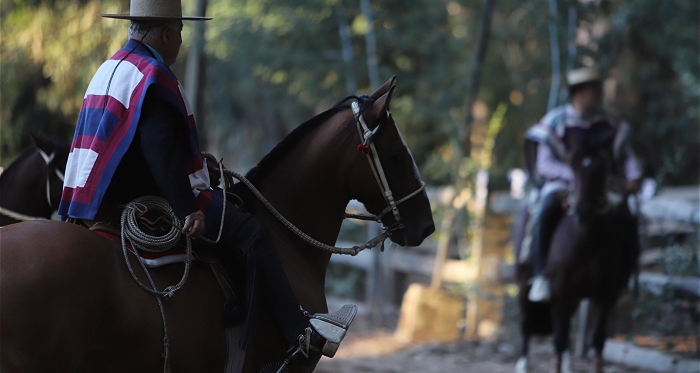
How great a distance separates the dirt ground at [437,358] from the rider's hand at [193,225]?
4.95m

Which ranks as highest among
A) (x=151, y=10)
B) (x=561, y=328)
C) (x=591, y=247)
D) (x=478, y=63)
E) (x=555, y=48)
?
(x=555, y=48)

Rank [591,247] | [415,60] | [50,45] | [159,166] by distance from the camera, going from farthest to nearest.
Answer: [415,60], [50,45], [591,247], [159,166]

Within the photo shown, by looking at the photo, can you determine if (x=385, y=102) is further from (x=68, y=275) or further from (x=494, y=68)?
(x=494, y=68)

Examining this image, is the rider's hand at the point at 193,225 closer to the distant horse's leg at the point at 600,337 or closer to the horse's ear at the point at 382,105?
the horse's ear at the point at 382,105

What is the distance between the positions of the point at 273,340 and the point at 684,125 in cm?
934

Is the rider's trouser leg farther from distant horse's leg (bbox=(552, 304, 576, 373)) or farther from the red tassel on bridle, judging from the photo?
the red tassel on bridle

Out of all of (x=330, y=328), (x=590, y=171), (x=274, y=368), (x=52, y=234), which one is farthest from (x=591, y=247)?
(x=52, y=234)

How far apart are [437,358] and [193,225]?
21.6 feet

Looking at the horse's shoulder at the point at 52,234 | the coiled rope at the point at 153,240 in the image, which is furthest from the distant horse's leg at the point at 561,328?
the horse's shoulder at the point at 52,234

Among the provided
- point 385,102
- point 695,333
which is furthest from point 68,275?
point 695,333

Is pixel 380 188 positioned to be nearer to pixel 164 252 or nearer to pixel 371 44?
pixel 164 252

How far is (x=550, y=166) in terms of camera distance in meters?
7.28

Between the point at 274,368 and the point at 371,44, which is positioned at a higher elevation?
the point at 371,44

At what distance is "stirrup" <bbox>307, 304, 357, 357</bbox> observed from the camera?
3.28m
